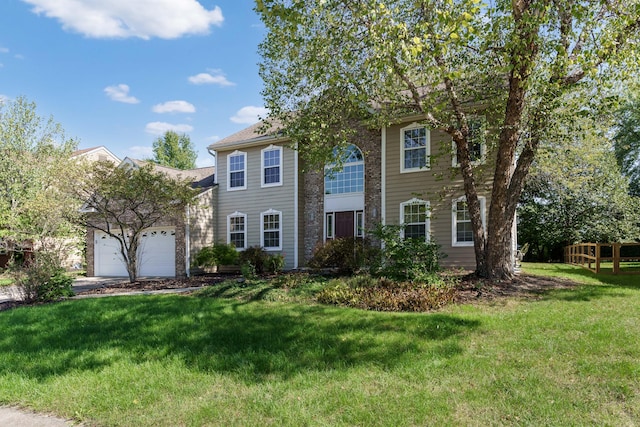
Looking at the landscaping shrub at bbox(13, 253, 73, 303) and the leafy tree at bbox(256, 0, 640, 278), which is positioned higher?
the leafy tree at bbox(256, 0, 640, 278)

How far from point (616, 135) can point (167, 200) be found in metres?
30.0

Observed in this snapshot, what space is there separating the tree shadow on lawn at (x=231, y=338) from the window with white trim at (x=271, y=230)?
29.3ft

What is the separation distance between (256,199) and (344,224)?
14.4 feet

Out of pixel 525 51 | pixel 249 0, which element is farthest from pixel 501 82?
pixel 249 0

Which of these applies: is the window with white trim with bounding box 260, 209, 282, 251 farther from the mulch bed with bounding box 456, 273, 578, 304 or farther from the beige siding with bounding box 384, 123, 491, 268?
the mulch bed with bounding box 456, 273, 578, 304

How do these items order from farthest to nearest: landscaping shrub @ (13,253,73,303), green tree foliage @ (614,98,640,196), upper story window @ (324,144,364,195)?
green tree foliage @ (614,98,640,196)
upper story window @ (324,144,364,195)
landscaping shrub @ (13,253,73,303)

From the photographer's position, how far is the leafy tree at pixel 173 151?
44.3 m

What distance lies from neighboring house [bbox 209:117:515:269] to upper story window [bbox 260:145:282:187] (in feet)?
0.14

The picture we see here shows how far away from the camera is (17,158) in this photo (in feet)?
65.7

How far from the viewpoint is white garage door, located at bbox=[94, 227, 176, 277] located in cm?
1753

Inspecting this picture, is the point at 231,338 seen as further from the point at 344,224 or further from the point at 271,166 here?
the point at 271,166

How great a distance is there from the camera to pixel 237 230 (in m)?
18.0

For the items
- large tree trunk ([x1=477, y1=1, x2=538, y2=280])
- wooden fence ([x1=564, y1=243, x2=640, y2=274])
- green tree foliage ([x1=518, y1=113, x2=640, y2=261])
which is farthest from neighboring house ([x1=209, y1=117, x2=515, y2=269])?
green tree foliage ([x1=518, y1=113, x2=640, y2=261])

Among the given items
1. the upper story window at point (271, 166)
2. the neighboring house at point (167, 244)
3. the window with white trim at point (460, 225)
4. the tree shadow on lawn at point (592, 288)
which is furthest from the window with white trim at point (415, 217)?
the neighboring house at point (167, 244)
